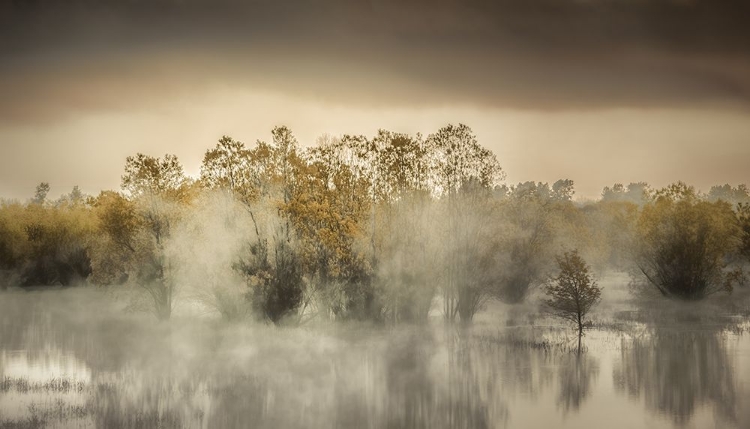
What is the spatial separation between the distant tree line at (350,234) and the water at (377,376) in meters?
3.07

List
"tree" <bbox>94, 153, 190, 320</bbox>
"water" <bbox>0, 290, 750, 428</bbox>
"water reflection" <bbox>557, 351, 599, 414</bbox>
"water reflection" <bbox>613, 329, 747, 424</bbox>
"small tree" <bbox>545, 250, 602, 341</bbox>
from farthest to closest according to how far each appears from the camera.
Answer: "tree" <bbox>94, 153, 190, 320</bbox> → "small tree" <bbox>545, 250, 602, 341</bbox> → "water reflection" <bbox>557, 351, 599, 414</bbox> → "water reflection" <bbox>613, 329, 747, 424</bbox> → "water" <bbox>0, 290, 750, 428</bbox>

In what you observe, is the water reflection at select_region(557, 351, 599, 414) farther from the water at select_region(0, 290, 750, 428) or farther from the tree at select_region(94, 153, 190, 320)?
the tree at select_region(94, 153, 190, 320)

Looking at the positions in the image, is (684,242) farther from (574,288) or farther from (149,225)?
(149,225)

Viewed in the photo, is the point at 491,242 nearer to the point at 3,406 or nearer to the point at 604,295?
the point at 604,295

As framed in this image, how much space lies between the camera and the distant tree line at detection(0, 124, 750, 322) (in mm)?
51750

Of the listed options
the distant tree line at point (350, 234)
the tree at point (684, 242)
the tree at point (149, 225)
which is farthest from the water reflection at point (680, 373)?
the tree at point (149, 225)

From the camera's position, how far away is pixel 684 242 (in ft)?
214

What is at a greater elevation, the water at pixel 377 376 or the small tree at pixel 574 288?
the small tree at pixel 574 288

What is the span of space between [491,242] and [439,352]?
53.9 feet

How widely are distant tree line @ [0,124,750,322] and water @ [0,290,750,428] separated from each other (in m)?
3.07

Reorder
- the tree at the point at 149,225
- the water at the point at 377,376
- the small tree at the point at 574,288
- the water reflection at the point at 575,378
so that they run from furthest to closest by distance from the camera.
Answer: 1. the tree at the point at 149,225
2. the small tree at the point at 574,288
3. the water reflection at the point at 575,378
4. the water at the point at 377,376

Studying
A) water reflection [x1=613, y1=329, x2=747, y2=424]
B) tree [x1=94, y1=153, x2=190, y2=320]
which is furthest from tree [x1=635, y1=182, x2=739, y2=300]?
tree [x1=94, y1=153, x2=190, y2=320]

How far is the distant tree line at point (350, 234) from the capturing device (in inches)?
2037

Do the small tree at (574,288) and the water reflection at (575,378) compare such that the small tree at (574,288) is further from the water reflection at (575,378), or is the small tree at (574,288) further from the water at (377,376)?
the water reflection at (575,378)
